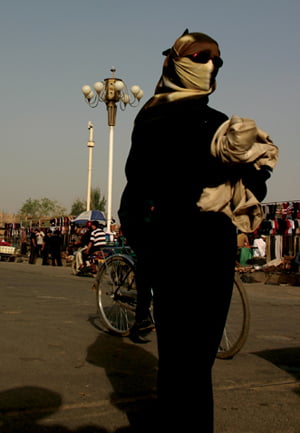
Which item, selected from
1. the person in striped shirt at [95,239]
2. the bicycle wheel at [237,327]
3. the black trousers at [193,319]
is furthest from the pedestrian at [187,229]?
the person in striped shirt at [95,239]

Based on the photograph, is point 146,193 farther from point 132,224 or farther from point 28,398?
point 28,398

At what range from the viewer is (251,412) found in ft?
12.5

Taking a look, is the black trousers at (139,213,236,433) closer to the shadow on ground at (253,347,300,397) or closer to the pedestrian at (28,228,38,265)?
the shadow on ground at (253,347,300,397)

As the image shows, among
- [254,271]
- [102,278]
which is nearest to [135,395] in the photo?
[102,278]

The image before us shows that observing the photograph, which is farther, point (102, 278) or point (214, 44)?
point (102, 278)

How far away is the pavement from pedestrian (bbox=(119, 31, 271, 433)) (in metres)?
0.93

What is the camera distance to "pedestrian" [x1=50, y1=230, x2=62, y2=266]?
27.6m

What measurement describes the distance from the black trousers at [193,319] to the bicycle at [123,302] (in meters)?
3.00

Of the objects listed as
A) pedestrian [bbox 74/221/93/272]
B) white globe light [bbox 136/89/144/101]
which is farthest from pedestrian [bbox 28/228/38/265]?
pedestrian [bbox 74/221/93/272]

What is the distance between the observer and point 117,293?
6.71 m

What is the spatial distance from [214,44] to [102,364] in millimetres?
A: 3188

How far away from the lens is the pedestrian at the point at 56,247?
27.6 m

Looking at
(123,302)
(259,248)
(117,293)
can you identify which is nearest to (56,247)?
(259,248)

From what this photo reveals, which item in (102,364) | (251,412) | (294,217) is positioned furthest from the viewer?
(294,217)
